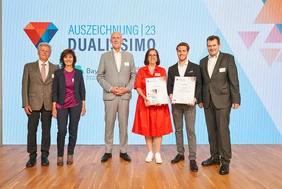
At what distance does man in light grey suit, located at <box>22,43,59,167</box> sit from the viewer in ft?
11.7

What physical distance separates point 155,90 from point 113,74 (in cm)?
63

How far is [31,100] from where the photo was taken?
11.8ft

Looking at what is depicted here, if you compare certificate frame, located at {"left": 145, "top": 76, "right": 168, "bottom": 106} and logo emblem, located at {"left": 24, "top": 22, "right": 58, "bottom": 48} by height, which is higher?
logo emblem, located at {"left": 24, "top": 22, "right": 58, "bottom": 48}

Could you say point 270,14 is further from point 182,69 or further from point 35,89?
point 35,89

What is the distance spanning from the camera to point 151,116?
12.1ft

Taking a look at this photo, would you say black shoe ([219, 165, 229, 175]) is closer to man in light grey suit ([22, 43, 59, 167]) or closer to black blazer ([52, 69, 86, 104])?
black blazer ([52, 69, 86, 104])

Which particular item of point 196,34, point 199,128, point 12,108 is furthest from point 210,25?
point 12,108

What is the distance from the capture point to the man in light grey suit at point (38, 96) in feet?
11.7

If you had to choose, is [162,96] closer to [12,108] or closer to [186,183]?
[186,183]

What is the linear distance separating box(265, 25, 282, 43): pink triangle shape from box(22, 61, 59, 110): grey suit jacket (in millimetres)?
3597

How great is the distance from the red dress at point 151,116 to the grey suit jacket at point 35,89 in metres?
1.05

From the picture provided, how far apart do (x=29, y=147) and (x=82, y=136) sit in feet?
4.92

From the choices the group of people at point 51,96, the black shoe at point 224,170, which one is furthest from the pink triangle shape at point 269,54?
the group of people at point 51,96

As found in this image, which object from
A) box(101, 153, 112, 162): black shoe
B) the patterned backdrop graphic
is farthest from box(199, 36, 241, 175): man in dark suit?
the patterned backdrop graphic
